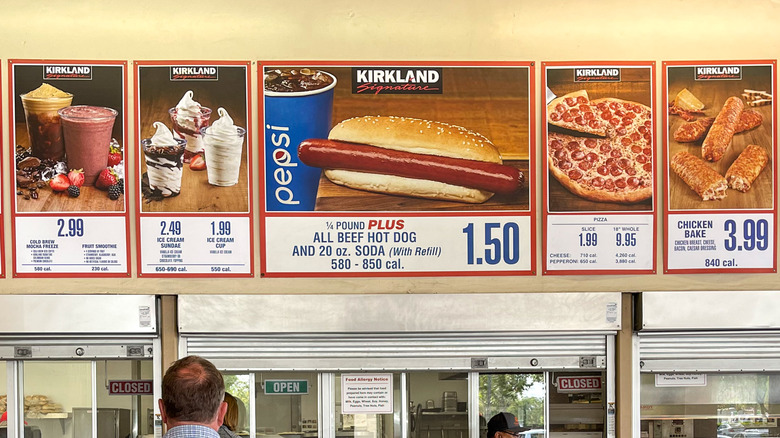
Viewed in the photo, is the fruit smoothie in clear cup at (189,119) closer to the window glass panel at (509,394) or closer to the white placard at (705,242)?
the window glass panel at (509,394)

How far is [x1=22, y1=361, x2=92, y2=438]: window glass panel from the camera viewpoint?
5031 millimetres

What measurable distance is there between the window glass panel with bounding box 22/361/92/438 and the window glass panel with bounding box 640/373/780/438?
324cm

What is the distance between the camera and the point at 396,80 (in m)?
5.05

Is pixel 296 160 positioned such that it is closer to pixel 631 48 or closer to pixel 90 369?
pixel 90 369

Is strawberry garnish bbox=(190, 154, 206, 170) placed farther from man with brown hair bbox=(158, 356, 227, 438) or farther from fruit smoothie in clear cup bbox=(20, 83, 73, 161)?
man with brown hair bbox=(158, 356, 227, 438)

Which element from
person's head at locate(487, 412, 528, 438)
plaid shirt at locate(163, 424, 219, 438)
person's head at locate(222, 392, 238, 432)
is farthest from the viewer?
person's head at locate(487, 412, 528, 438)

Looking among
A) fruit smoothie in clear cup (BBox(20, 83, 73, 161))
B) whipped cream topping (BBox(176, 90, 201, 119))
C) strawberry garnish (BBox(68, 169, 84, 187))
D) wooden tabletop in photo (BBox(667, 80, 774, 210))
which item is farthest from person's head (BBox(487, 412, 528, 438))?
fruit smoothie in clear cup (BBox(20, 83, 73, 161))

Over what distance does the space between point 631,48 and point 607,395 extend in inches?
79.6

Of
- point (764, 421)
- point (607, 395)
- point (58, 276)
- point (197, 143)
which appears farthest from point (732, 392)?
point (58, 276)

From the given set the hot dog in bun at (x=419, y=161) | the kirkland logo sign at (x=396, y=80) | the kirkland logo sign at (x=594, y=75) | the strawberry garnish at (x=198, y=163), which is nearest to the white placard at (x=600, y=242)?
the hot dog in bun at (x=419, y=161)

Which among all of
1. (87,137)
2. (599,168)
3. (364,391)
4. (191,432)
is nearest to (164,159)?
(87,137)

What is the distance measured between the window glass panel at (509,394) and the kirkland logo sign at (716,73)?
1966 millimetres

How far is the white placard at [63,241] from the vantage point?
4969mm

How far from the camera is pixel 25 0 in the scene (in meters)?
5.04
